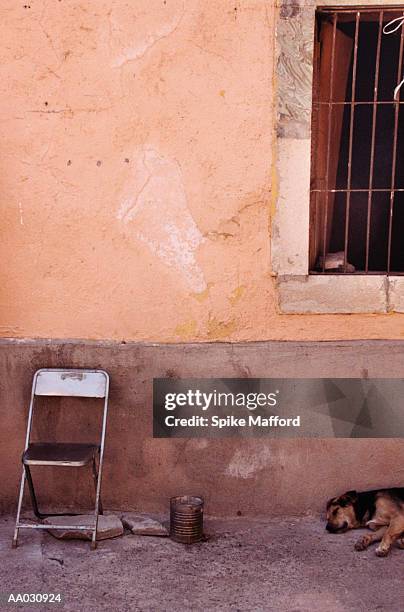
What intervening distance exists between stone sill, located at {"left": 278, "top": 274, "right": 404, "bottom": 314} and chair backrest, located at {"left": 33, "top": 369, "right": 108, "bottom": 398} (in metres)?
1.18

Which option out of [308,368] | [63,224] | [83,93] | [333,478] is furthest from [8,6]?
[333,478]

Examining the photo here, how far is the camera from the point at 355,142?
532 centimetres

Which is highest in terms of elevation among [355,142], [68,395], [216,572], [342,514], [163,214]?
[355,142]

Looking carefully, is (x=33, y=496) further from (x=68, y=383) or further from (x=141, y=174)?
(x=141, y=174)

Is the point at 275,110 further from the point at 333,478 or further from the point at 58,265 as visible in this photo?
the point at 333,478

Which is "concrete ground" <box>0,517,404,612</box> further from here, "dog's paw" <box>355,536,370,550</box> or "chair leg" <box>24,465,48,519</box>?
"chair leg" <box>24,465,48,519</box>

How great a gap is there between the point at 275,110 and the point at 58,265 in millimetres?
1570

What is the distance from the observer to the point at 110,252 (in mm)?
4184

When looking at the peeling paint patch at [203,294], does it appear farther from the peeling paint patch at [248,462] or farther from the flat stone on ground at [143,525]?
the flat stone on ground at [143,525]

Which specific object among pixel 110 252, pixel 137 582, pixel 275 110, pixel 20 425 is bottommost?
pixel 137 582

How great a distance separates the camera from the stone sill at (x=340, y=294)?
4145 millimetres

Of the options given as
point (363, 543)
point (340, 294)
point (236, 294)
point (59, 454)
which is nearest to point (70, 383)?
point (59, 454)

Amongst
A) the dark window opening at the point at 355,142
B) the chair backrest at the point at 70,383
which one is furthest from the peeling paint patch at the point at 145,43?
the chair backrest at the point at 70,383

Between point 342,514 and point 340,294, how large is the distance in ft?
4.21
